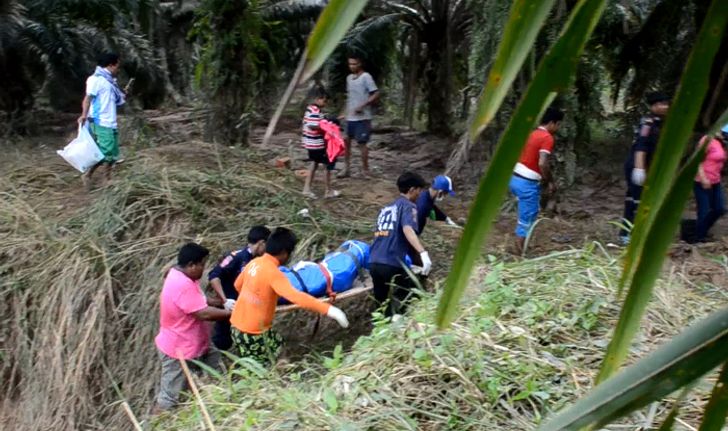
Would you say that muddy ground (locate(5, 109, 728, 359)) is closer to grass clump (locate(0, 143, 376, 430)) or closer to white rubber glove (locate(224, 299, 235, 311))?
grass clump (locate(0, 143, 376, 430))

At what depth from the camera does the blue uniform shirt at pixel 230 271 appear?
609cm

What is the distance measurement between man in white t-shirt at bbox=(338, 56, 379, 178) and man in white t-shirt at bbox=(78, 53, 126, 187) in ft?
8.64

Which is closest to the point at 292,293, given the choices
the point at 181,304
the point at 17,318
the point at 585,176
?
the point at 181,304

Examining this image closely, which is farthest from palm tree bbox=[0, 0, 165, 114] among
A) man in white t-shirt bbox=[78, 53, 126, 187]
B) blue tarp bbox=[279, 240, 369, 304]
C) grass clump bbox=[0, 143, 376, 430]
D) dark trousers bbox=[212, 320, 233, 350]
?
dark trousers bbox=[212, 320, 233, 350]

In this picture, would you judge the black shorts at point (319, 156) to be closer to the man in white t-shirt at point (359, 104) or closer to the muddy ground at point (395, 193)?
the muddy ground at point (395, 193)

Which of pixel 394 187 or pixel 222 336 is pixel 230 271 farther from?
pixel 394 187

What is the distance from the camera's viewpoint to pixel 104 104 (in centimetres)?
815

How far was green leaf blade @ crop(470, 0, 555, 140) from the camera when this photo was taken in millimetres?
977

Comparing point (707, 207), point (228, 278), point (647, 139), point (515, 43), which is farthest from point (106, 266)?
point (515, 43)

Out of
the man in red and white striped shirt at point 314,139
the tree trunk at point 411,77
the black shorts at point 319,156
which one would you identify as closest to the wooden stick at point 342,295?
the man in red and white striped shirt at point 314,139

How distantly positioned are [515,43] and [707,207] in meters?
6.56

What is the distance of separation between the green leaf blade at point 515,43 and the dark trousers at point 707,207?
6.41 m

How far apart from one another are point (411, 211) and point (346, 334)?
122 centimetres

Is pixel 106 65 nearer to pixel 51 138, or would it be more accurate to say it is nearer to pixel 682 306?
pixel 51 138
